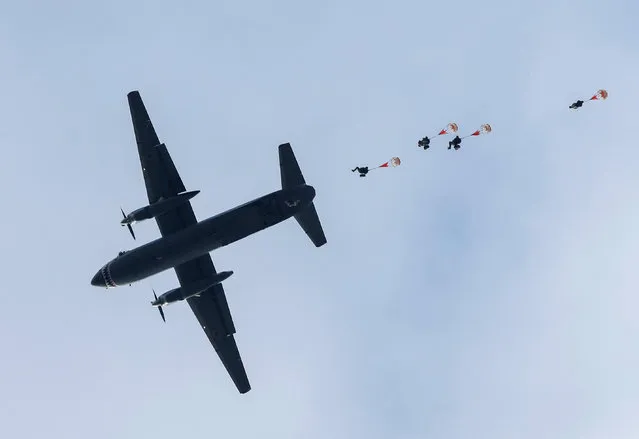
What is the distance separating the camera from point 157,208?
6675 centimetres

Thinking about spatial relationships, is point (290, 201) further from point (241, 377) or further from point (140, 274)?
point (241, 377)

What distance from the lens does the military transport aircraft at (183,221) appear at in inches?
2579

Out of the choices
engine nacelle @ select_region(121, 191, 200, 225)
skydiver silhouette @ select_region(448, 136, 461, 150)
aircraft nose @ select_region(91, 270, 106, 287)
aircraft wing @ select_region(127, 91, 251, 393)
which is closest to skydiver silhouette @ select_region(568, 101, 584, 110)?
skydiver silhouette @ select_region(448, 136, 461, 150)

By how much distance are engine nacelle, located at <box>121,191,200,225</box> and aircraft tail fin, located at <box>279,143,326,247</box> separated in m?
8.72

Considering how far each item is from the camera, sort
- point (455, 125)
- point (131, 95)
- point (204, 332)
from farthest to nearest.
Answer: point (204, 332) → point (131, 95) → point (455, 125)

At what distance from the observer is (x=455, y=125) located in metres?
63.6

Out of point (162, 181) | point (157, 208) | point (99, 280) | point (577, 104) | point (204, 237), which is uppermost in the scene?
point (162, 181)

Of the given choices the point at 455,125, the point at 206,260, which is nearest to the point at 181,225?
the point at 206,260

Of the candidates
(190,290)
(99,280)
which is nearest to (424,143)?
(190,290)

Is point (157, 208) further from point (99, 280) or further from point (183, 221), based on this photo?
point (99, 280)

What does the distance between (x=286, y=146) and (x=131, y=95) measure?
15705mm

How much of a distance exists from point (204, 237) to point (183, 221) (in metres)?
3.70

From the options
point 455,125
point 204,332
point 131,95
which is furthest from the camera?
point 204,332

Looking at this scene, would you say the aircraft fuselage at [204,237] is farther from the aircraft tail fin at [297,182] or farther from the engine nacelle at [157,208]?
the engine nacelle at [157,208]
